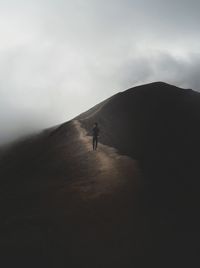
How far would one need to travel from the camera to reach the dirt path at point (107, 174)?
19.0 metres

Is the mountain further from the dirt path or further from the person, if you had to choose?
the person

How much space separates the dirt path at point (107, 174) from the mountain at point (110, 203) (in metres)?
0.07

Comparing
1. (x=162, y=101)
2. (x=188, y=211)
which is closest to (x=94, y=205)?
(x=188, y=211)

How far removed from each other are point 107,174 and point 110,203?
167 inches

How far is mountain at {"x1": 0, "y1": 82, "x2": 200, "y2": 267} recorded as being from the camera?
12.9m

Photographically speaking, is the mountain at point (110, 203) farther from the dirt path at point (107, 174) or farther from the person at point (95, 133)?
the person at point (95, 133)

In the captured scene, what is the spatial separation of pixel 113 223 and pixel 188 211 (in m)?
Answer: 4.18

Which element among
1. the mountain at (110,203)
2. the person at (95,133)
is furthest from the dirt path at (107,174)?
the person at (95,133)

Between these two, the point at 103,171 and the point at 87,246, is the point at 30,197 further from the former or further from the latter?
the point at 87,246

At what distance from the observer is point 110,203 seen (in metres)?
17.1

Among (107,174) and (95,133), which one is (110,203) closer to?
(107,174)

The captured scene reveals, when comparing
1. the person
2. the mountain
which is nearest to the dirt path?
the mountain

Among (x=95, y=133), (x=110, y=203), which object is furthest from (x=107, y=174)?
(x=95, y=133)

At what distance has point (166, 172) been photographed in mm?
21312
